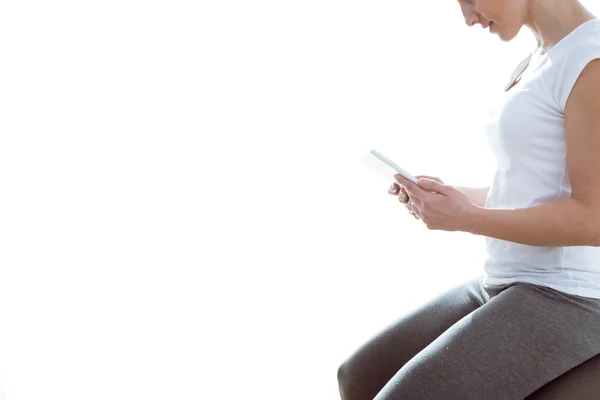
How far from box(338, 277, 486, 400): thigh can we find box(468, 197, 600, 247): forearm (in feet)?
0.74

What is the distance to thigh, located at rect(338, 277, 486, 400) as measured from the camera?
1.30m

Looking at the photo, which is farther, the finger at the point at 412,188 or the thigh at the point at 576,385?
the finger at the point at 412,188

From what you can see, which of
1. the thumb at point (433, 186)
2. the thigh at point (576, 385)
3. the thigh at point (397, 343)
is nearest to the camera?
the thigh at point (576, 385)

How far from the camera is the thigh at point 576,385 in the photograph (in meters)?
1.06

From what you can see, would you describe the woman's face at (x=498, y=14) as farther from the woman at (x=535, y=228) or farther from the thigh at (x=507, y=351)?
the thigh at (x=507, y=351)

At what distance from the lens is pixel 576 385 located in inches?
42.4

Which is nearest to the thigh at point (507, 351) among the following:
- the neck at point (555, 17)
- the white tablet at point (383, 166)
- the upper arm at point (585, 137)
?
the upper arm at point (585, 137)

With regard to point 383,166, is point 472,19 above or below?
above

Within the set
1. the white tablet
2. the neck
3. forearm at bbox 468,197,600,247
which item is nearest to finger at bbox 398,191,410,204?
the white tablet

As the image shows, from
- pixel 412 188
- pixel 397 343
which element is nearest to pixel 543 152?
pixel 412 188

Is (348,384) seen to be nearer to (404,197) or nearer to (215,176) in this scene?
(404,197)

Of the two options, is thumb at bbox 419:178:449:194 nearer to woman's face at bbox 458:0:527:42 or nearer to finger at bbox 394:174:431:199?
finger at bbox 394:174:431:199

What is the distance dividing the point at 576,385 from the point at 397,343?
12.7 inches

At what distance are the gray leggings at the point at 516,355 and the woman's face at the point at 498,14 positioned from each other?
41 centimetres
